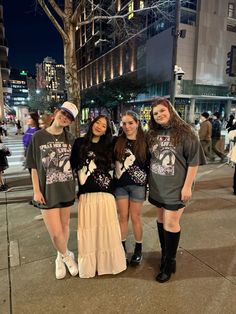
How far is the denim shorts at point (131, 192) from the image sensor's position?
107 inches

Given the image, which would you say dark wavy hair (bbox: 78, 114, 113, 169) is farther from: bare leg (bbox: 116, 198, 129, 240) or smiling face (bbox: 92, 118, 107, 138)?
bare leg (bbox: 116, 198, 129, 240)

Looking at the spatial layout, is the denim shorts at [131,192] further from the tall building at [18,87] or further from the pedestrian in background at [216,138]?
the tall building at [18,87]

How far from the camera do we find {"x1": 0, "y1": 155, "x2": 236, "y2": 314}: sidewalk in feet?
7.57

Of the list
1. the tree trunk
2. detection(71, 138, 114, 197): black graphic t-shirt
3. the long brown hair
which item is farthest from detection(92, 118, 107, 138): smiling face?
the tree trunk

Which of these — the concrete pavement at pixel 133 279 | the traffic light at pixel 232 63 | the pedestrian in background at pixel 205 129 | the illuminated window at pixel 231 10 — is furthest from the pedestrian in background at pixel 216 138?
the illuminated window at pixel 231 10

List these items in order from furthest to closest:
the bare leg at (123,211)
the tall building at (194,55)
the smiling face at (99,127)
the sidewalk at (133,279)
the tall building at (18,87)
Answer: the tall building at (18,87), the tall building at (194,55), the bare leg at (123,211), the smiling face at (99,127), the sidewalk at (133,279)

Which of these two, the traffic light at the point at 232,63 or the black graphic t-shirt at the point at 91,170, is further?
the traffic light at the point at 232,63

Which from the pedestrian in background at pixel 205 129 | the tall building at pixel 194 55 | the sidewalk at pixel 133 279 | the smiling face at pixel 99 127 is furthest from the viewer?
the tall building at pixel 194 55

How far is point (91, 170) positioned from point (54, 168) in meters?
0.38

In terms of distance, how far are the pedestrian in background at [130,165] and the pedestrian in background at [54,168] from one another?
53cm

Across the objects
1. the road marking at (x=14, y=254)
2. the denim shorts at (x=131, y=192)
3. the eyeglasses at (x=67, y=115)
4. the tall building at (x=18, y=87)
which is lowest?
the road marking at (x=14, y=254)

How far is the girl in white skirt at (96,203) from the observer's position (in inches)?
102

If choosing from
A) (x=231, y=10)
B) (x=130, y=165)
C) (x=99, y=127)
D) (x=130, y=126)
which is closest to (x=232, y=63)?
(x=130, y=126)

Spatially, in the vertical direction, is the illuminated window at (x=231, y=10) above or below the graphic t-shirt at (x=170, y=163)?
above
